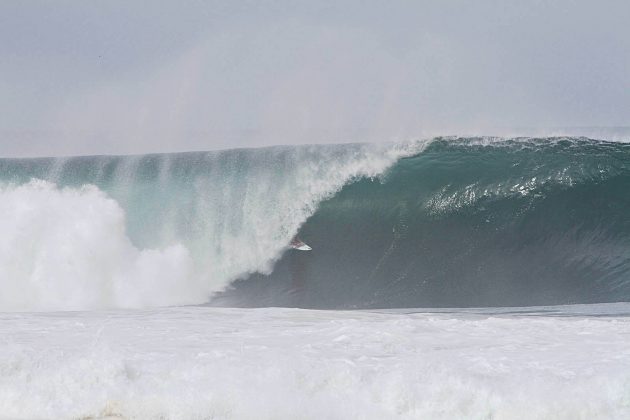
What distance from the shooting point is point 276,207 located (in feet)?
48.0

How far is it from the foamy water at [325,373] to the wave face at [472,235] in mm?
4075

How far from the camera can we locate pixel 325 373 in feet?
21.1

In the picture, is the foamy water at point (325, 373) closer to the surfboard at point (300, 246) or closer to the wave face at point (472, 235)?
the wave face at point (472, 235)

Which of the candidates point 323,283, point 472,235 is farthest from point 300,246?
point 472,235

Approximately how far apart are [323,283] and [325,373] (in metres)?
6.52

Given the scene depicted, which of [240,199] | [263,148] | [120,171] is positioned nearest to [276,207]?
[240,199]

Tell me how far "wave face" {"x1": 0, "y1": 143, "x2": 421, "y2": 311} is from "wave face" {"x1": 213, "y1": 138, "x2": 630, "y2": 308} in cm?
49

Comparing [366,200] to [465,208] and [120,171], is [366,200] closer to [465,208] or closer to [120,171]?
[465,208]

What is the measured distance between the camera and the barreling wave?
12461 mm

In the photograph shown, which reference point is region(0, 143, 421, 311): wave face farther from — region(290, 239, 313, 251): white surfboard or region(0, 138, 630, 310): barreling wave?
region(290, 239, 313, 251): white surfboard

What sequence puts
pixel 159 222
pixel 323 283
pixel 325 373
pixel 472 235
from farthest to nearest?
pixel 159 222 → pixel 472 235 → pixel 323 283 → pixel 325 373

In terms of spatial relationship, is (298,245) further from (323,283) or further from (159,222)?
(159,222)

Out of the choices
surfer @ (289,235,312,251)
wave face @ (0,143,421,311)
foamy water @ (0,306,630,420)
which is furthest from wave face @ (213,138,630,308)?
foamy water @ (0,306,630,420)

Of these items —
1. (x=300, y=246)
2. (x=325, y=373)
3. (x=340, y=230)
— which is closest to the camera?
(x=325, y=373)
